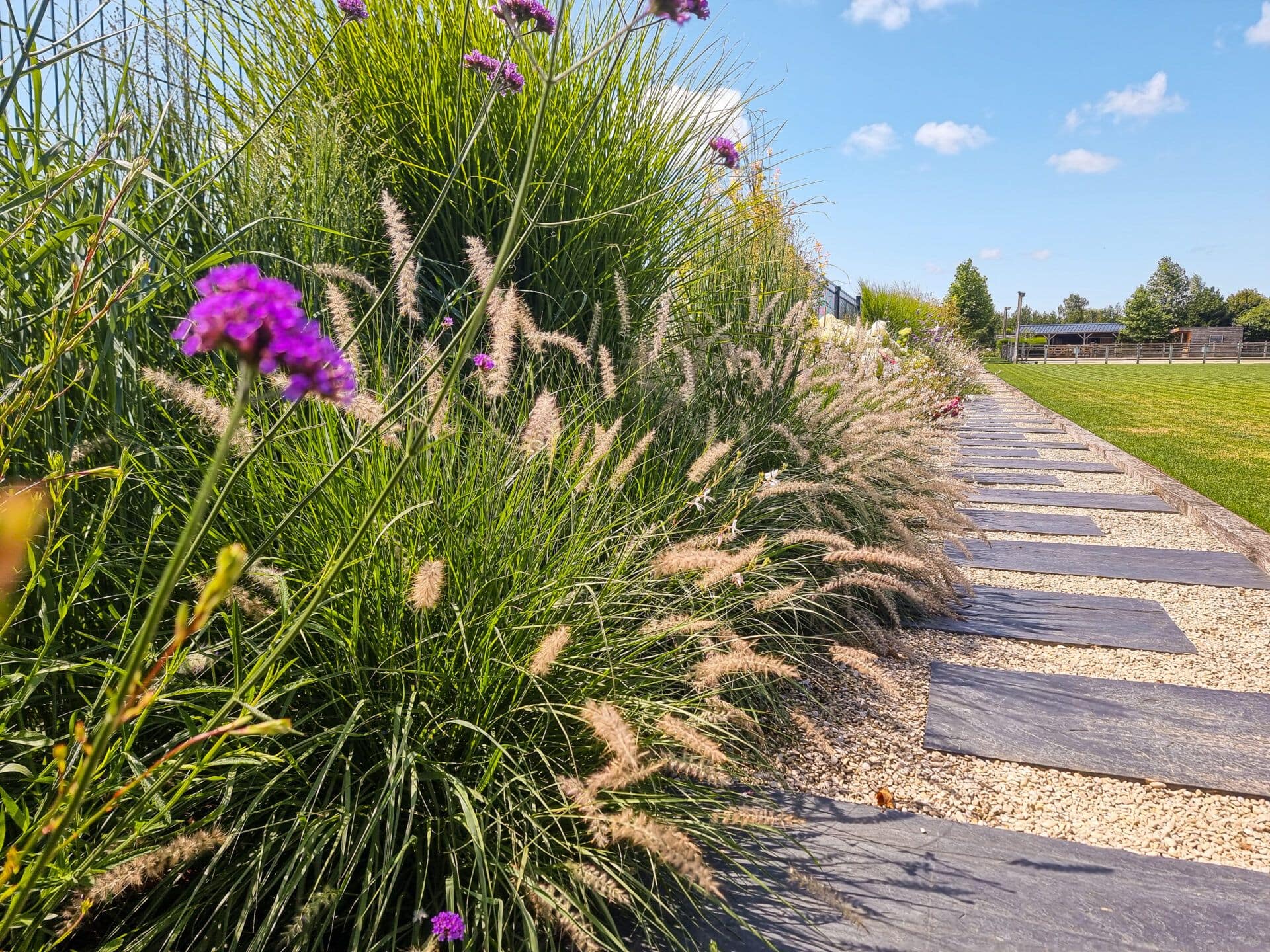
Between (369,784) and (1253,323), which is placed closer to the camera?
(369,784)

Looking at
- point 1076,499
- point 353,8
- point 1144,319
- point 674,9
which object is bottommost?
point 1076,499

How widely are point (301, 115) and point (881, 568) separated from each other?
2.58m

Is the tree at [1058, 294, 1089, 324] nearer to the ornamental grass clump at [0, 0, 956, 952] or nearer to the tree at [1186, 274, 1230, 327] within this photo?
the tree at [1186, 274, 1230, 327]

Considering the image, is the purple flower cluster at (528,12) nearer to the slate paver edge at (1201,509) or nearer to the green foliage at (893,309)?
the slate paver edge at (1201,509)

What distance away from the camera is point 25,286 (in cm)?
136

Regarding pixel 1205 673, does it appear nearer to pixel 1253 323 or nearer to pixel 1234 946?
pixel 1234 946

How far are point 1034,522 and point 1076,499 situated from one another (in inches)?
35.2

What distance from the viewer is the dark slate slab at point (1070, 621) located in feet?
9.03

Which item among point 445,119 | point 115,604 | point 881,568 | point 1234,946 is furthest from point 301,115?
point 1234,946

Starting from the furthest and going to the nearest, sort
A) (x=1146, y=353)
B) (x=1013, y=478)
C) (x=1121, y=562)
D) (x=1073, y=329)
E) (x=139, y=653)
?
(x=1073, y=329)
(x=1146, y=353)
(x=1013, y=478)
(x=1121, y=562)
(x=139, y=653)

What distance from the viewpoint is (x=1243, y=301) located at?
227 feet

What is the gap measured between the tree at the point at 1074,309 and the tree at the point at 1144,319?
30482 mm

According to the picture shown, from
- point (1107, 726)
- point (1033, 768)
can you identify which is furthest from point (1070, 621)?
point (1033, 768)

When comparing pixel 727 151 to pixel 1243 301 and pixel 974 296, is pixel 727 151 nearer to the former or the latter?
pixel 974 296
